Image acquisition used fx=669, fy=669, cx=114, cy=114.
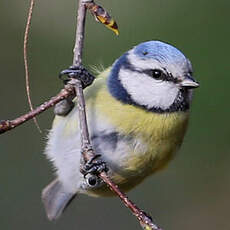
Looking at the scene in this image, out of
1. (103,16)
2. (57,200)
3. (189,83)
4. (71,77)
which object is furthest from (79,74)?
(57,200)

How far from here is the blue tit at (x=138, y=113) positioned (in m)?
2.07

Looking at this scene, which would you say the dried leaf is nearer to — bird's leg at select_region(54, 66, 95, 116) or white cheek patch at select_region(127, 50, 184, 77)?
bird's leg at select_region(54, 66, 95, 116)

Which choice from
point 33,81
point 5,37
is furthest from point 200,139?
point 5,37

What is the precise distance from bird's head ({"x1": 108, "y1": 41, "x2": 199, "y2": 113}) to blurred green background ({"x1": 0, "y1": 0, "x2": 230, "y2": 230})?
1.14m

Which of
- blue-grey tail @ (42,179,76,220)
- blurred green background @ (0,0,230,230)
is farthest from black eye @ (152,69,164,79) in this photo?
blurred green background @ (0,0,230,230)

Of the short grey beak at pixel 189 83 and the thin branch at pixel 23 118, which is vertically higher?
the thin branch at pixel 23 118

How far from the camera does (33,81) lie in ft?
12.1

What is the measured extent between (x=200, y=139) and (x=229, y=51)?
488 mm

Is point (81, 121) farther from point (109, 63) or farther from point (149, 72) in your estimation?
point (109, 63)

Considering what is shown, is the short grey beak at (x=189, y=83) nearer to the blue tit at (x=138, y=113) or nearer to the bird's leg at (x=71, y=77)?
the blue tit at (x=138, y=113)

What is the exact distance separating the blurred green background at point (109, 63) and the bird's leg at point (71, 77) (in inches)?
40.7

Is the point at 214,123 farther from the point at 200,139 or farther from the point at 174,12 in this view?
the point at 174,12

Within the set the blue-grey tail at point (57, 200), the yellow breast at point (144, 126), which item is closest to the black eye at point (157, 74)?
the yellow breast at point (144, 126)

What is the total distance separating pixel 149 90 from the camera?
6.89ft
